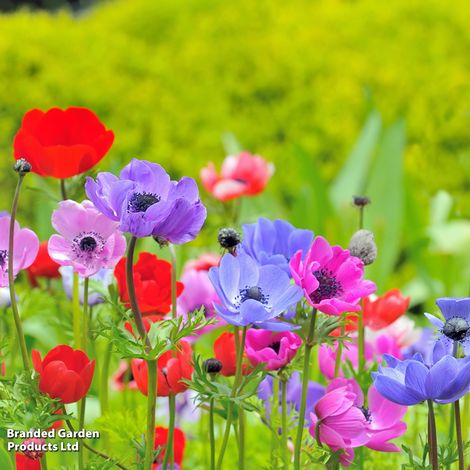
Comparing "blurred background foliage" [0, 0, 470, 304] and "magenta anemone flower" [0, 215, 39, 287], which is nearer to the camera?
"magenta anemone flower" [0, 215, 39, 287]

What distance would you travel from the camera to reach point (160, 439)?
921mm

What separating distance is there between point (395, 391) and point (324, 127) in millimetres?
3389

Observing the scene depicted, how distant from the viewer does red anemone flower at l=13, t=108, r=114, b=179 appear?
83 cm

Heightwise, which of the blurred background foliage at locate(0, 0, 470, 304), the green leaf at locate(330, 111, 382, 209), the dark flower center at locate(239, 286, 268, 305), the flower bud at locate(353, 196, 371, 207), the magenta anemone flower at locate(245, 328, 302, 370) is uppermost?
the blurred background foliage at locate(0, 0, 470, 304)

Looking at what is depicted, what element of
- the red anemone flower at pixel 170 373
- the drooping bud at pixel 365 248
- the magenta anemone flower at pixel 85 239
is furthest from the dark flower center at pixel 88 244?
the drooping bud at pixel 365 248

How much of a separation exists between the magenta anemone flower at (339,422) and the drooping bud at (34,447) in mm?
228

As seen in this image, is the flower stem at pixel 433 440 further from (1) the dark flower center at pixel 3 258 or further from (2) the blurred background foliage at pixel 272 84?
(2) the blurred background foliage at pixel 272 84

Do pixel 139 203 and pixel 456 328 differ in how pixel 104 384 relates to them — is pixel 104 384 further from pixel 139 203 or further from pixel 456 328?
pixel 456 328

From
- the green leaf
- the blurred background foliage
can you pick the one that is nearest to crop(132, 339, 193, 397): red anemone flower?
the green leaf

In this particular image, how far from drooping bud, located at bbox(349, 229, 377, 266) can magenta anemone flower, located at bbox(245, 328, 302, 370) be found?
0.30 feet

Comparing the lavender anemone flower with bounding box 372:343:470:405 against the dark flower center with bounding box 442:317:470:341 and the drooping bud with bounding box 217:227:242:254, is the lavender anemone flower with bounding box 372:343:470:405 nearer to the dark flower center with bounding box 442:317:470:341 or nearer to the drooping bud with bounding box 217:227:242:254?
the dark flower center with bounding box 442:317:470:341

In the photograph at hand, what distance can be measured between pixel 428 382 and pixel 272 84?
3660mm

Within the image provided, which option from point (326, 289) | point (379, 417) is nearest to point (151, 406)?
point (326, 289)

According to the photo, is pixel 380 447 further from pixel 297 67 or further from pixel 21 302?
pixel 297 67
